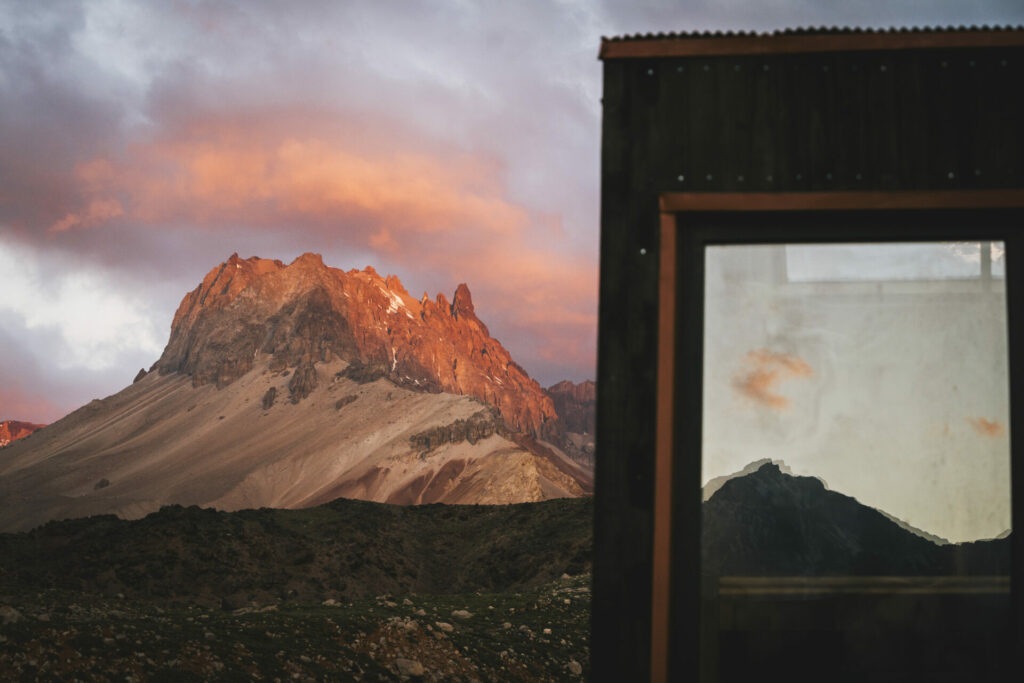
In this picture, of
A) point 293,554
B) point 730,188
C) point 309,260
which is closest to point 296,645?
point 730,188

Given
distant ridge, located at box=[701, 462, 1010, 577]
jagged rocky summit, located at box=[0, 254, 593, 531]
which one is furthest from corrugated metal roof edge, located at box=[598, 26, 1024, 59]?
jagged rocky summit, located at box=[0, 254, 593, 531]

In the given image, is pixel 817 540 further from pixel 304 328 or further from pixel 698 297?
pixel 304 328

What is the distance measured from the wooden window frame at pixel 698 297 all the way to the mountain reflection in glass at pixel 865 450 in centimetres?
7

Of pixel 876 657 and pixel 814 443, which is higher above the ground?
pixel 814 443

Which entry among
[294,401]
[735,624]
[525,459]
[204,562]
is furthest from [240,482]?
[735,624]

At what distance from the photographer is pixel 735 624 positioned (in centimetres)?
404

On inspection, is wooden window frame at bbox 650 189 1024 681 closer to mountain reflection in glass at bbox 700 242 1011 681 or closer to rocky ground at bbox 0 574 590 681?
mountain reflection in glass at bbox 700 242 1011 681

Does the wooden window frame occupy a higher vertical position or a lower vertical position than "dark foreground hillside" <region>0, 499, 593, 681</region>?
higher

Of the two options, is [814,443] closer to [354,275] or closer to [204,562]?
[204,562]

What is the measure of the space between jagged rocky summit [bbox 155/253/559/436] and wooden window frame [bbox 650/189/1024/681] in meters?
145

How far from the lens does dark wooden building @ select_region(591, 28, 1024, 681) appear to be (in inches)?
156

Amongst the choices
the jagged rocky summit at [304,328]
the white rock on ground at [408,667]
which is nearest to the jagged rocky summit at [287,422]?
the jagged rocky summit at [304,328]

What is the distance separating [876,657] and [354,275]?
7306 inches

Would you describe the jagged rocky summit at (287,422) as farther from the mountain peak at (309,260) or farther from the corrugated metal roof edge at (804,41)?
the corrugated metal roof edge at (804,41)
